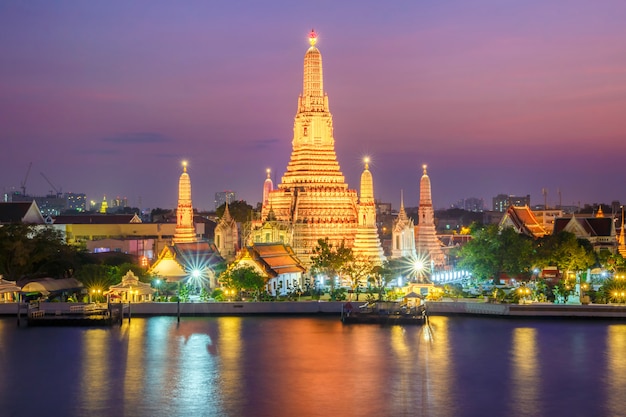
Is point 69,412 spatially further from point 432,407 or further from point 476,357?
point 476,357

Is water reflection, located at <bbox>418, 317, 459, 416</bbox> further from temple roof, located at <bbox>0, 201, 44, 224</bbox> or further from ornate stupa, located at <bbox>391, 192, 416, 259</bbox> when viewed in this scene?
temple roof, located at <bbox>0, 201, 44, 224</bbox>

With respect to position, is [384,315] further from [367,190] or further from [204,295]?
[367,190]

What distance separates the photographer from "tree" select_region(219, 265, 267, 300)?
67.2 meters

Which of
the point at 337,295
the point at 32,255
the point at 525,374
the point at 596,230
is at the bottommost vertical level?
the point at 525,374

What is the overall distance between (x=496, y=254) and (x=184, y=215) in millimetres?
25609

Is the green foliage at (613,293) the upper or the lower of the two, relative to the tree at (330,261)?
lower

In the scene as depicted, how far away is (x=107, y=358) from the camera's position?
1924 inches

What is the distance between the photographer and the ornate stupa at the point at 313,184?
270 feet

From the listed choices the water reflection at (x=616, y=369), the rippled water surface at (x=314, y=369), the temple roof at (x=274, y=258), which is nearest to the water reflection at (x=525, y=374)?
the rippled water surface at (x=314, y=369)

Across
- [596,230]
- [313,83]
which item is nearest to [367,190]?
[313,83]

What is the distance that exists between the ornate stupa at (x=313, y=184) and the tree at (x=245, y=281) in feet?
44.7

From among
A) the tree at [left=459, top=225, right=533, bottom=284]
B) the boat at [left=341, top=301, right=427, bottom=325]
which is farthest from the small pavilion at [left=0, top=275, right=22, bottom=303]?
the tree at [left=459, top=225, right=533, bottom=284]

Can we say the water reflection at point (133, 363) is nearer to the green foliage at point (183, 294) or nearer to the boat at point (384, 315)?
the green foliage at point (183, 294)

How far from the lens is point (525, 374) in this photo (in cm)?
4491
